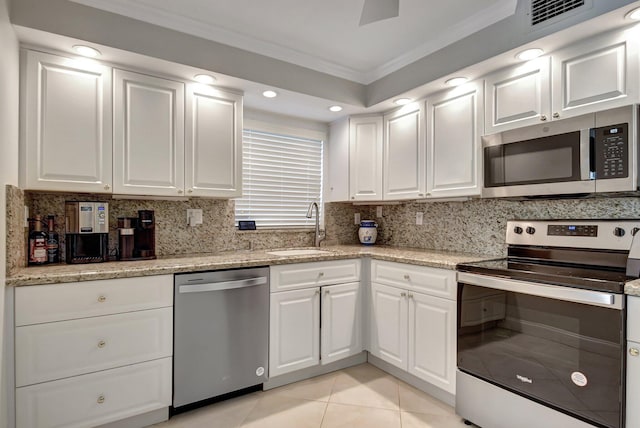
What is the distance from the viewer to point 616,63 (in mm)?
1701

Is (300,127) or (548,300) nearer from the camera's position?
(548,300)

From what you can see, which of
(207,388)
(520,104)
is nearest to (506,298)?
(520,104)

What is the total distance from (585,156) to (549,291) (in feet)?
2.43

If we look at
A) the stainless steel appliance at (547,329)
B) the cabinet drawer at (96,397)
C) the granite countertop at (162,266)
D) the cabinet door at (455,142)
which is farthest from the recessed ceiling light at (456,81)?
the cabinet drawer at (96,397)

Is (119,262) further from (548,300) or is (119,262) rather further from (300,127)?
(548,300)

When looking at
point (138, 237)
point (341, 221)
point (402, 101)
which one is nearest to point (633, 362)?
point (402, 101)

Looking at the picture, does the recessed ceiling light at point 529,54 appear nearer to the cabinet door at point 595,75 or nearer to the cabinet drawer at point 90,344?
the cabinet door at point 595,75

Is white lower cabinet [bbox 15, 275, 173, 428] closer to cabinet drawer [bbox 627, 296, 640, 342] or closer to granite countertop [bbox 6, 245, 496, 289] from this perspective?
granite countertop [bbox 6, 245, 496, 289]

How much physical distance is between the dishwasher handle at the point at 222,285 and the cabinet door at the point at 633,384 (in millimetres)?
1925

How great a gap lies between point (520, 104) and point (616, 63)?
1.55 ft

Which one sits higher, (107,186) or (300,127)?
(300,127)

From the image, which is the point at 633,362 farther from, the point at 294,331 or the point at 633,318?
the point at 294,331

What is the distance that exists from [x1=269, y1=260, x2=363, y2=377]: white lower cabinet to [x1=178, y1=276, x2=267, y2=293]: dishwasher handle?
13cm

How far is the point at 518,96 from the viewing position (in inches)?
83.0
